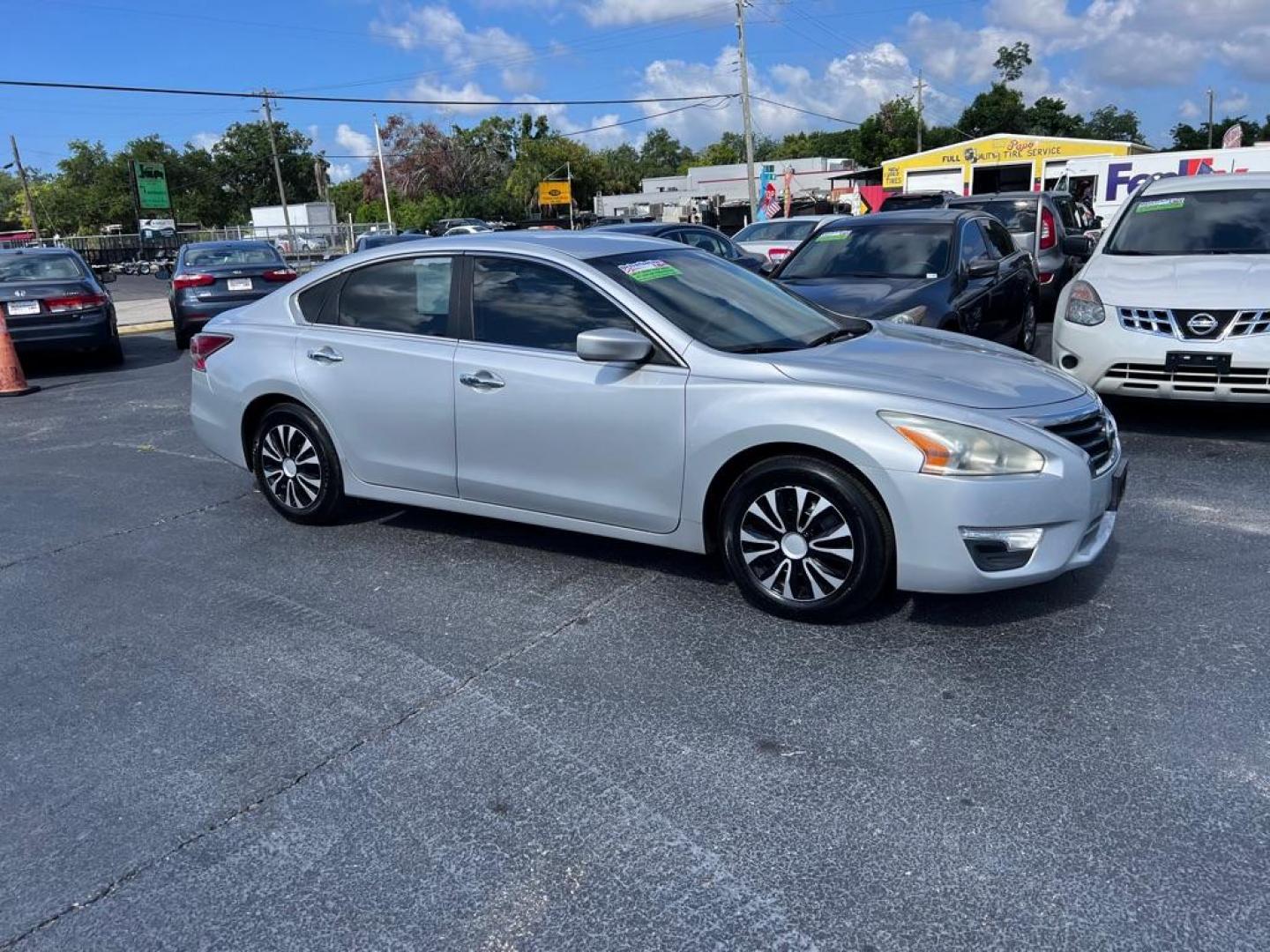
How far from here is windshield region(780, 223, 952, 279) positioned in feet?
26.6

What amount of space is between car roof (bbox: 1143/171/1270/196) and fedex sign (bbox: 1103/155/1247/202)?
21976 mm

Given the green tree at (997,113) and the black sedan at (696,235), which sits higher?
the green tree at (997,113)

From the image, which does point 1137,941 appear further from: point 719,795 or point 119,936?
point 119,936

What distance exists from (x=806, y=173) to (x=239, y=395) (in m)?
57.4

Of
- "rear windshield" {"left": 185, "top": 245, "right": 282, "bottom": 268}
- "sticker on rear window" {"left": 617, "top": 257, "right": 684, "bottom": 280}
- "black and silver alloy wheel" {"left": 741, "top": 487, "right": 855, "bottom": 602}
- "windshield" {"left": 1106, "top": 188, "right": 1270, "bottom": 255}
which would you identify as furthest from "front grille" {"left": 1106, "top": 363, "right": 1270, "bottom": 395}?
"rear windshield" {"left": 185, "top": 245, "right": 282, "bottom": 268}

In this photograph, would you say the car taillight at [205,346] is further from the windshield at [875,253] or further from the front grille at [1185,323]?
the front grille at [1185,323]

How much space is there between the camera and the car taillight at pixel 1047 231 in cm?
1297

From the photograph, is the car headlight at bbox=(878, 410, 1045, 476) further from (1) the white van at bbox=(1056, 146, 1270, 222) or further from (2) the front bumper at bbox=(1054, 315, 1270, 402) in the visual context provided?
(1) the white van at bbox=(1056, 146, 1270, 222)

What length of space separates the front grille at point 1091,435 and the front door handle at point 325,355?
3463 millimetres

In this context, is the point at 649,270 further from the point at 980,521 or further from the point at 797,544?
the point at 980,521

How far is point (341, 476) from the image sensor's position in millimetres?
5426

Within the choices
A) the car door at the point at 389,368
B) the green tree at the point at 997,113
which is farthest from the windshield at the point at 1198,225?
the green tree at the point at 997,113

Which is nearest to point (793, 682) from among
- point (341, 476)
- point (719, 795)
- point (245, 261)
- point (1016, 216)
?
point (719, 795)

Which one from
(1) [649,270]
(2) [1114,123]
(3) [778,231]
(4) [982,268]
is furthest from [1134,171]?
(2) [1114,123]
